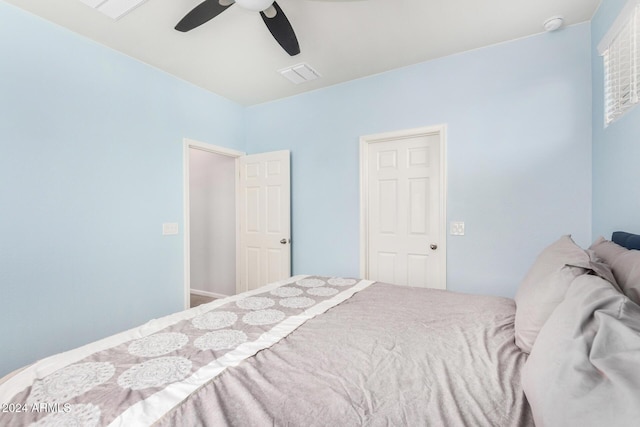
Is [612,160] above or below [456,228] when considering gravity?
above

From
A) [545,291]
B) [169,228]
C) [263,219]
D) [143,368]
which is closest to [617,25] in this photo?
[545,291]

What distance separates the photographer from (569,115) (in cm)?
215

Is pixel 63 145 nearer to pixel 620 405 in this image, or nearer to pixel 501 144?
pixel 620 405

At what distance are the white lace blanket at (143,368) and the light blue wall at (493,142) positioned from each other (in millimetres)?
1703

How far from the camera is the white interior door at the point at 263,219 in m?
3.36

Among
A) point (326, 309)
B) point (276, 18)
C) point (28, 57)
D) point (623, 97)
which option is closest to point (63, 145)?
point (28, 57)

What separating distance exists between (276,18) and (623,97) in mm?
2120

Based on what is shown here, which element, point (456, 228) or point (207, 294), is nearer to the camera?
point (456, 228)

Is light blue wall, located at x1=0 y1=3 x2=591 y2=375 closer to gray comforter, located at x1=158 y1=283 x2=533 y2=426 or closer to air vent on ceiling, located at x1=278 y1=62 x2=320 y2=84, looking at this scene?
air vent on ceiling, located at x1=278 y1=62 x2=320 y2=84

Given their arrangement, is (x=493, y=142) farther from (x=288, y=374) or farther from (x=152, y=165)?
(x=152, y=165)

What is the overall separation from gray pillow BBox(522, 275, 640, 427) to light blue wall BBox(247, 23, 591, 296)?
1.80 meters

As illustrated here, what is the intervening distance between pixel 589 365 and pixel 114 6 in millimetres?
2930

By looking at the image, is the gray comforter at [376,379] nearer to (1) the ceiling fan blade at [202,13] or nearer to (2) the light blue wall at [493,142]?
(2) the light blue wall at [493,142]

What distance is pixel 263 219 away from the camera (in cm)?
356
